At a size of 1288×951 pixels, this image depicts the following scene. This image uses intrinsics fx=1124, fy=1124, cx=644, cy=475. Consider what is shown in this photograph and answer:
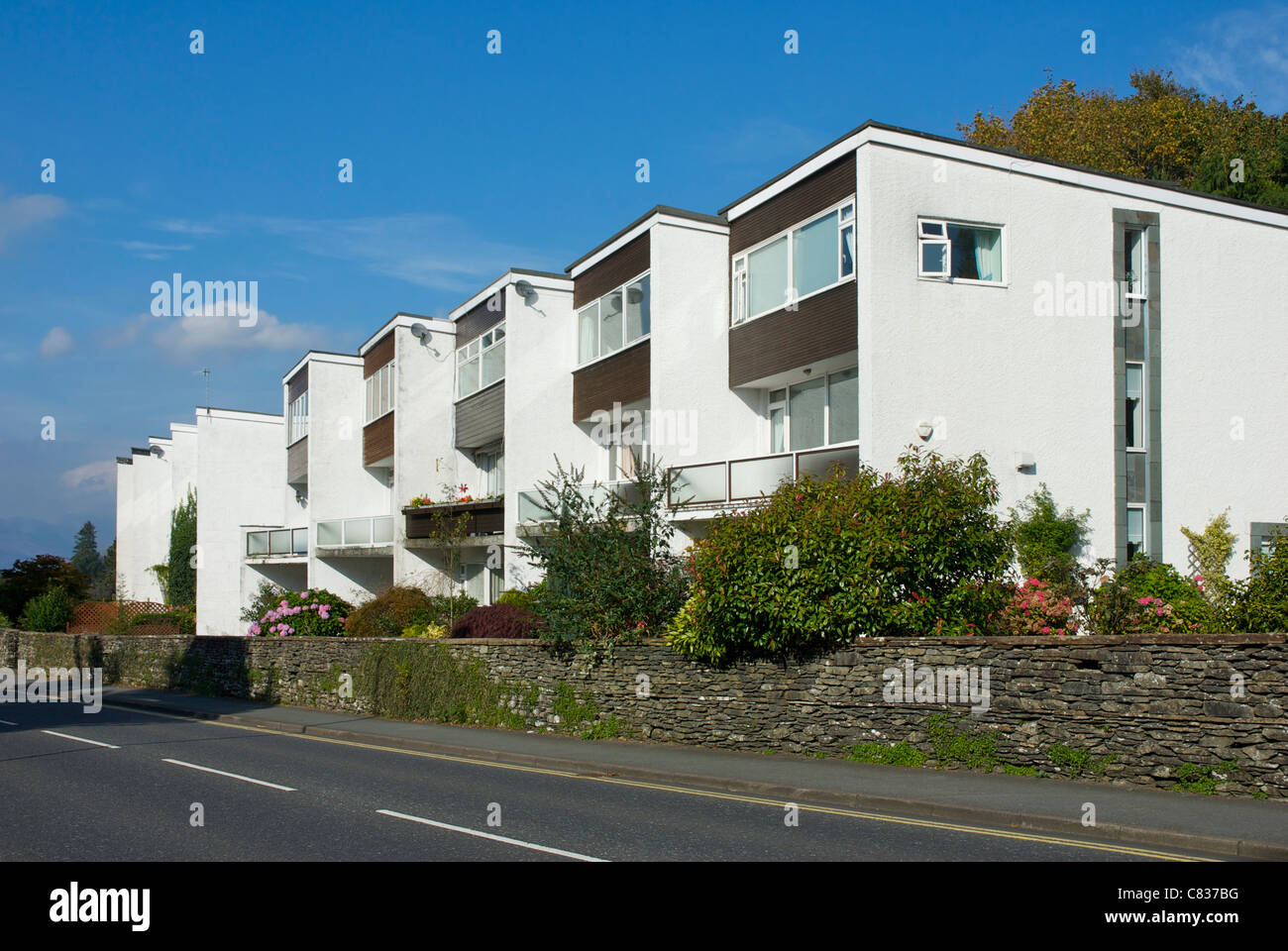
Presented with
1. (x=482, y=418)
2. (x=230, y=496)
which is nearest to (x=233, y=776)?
(x=482, y=418)

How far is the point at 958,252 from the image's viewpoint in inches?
769

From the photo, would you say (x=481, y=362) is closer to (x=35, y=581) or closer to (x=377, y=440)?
(x=377, y=440)

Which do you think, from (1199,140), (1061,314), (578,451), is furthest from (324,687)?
(1199,140)

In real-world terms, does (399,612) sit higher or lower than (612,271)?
lower

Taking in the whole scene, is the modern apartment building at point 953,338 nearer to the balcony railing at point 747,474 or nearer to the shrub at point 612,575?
the balcony railing at point 747,474

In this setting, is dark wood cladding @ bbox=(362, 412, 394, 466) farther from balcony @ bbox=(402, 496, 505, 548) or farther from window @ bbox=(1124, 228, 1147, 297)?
window @ bbox=(1124, 228, 1147, 297)

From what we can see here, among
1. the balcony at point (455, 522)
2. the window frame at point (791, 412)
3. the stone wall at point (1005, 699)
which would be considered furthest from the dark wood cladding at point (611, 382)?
the stone wall at point (1005, 699)

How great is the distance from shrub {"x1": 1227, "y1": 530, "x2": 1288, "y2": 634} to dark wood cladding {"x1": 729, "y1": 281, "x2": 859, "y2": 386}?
8.19 metres

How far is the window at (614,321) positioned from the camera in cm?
2436

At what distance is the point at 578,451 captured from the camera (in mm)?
27969

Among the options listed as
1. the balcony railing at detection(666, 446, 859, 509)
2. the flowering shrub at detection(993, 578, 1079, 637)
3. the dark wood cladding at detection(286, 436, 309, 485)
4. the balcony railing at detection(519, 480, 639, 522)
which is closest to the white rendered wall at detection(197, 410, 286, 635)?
the dark wood cladding at detection(286, 436, 309, 485)

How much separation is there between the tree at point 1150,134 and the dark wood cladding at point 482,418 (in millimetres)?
19551

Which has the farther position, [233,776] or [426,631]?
[426,631]

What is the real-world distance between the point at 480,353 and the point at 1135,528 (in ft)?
59.2
